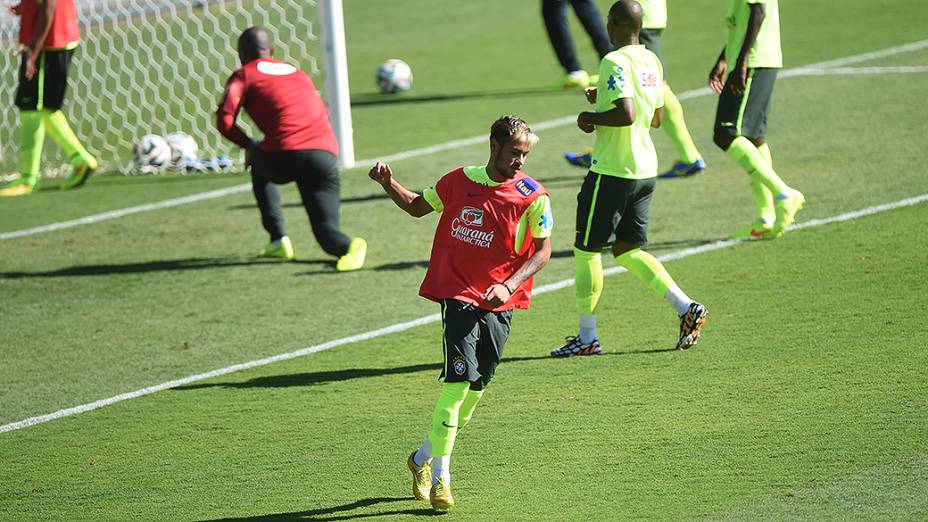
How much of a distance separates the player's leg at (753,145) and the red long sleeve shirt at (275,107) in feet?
9.36

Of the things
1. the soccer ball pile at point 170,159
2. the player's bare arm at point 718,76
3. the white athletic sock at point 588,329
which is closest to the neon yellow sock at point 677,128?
the player's bare arm at point 718,76

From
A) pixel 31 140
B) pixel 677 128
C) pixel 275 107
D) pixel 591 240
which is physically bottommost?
pixel 31 140

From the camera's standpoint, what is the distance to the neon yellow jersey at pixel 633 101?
299 inches

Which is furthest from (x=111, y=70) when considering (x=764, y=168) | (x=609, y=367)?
(x=609, y=367)

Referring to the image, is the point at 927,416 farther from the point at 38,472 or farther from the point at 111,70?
the point at 111,70

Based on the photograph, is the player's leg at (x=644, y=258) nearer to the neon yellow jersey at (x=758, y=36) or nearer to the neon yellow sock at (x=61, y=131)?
the neon yellow jersey at (x=758, y=36)

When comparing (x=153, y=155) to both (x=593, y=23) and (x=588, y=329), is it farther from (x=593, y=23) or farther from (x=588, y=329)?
(x=588, y=329)

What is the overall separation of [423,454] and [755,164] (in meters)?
4.61

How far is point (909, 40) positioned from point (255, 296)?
411 inches

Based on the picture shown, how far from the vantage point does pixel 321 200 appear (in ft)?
33.0

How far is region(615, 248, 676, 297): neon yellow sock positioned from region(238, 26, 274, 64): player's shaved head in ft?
12.1

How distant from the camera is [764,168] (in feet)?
31.8

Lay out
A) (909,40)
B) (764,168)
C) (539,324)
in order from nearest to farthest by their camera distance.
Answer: (539,324), (764,168), (909,40)

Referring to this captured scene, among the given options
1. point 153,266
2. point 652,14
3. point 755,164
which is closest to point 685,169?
point 652,14
